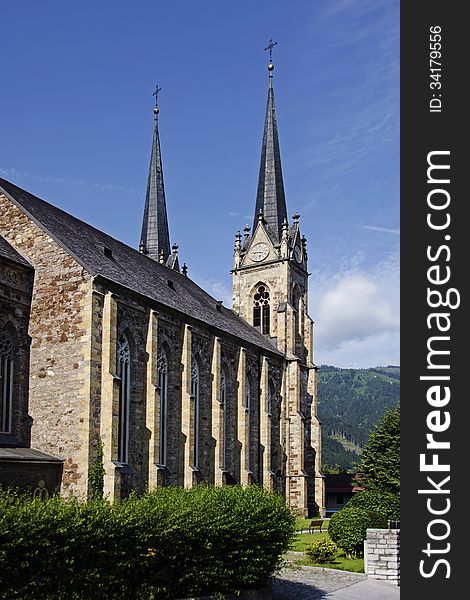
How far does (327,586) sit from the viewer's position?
2434 centimetres

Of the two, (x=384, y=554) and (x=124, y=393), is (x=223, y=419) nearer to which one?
(x=124, y=393)

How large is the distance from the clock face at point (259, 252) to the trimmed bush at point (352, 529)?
1300 inches

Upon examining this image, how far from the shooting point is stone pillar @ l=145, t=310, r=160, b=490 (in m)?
34.9

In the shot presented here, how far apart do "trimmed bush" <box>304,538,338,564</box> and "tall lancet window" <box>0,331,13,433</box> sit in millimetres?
13309

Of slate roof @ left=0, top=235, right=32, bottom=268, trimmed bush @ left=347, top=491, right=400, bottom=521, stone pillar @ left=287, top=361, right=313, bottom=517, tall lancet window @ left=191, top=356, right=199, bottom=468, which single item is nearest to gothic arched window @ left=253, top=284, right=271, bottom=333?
stone pillar @ left=287, top=361, right=313, bottom=517

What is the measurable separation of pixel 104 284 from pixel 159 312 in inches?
241

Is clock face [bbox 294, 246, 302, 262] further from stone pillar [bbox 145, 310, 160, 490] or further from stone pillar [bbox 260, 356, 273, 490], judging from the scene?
stone pillar [bbox 145, 310, 160, 490]

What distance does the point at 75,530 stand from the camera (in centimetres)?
1592

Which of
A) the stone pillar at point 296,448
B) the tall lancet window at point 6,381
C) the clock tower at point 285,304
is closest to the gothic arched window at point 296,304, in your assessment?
the clock tower at point 285,304

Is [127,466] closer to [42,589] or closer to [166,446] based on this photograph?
[166,446]

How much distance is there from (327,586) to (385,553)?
8.64 ft

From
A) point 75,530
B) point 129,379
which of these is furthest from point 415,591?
point 129,379

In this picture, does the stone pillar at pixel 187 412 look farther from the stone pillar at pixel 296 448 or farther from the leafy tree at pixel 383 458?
the leafy tree at pixel 383 458

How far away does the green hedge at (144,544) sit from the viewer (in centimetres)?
1514
